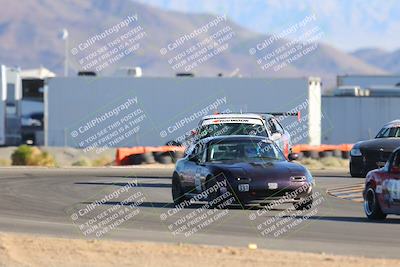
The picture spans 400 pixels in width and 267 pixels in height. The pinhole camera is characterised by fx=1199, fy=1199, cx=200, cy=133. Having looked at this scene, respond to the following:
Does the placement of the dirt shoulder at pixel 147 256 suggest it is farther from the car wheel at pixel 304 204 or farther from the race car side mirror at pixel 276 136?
the race car side mirror at pixel 276 136

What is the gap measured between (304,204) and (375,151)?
316 inches

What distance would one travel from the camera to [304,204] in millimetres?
20797

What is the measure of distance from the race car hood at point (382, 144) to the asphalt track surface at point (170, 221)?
4.75 ft

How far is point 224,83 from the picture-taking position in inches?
2918

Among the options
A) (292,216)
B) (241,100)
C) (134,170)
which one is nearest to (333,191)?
(292,216)

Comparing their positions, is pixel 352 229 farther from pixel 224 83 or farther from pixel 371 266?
pixel 224 83

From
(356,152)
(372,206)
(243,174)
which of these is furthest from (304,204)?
(356,152)

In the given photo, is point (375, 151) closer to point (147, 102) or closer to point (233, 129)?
point (233, 129)

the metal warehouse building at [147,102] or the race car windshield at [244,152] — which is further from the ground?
the metal warehouse building at [147,102]

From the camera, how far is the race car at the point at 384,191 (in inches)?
734

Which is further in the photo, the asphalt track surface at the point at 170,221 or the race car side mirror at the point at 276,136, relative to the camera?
the race car side mirror at the point at 276,136

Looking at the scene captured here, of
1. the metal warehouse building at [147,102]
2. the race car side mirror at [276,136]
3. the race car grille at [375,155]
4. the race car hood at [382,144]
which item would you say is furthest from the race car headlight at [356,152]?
the metal warehouse building at [147,102]

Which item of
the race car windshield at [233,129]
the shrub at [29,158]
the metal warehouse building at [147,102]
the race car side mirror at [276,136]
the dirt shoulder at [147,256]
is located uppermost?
the metal warehouse building at [147,102]

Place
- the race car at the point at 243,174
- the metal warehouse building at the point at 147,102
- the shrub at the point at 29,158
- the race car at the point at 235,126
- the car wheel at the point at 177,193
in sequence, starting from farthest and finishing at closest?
the metal warehouse building at the point at 147,102 → the shrub at the point at 29,158 → the race car at the point at 235,126 → the car wheel at the point at 177,193 → the race car at the point at 243,174
